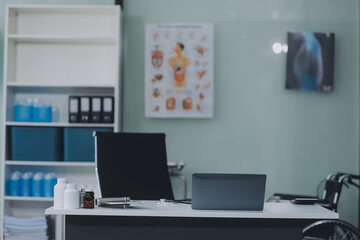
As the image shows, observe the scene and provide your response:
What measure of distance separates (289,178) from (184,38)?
4.95ft

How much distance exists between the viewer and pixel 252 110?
179 inches

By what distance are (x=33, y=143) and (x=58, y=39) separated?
889 millimetres

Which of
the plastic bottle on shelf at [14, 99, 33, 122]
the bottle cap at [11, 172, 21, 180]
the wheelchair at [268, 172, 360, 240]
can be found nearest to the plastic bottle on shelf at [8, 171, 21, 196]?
the bottle cap at [11, 172, 21, 180]

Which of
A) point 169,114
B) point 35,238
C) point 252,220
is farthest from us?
point 169,114

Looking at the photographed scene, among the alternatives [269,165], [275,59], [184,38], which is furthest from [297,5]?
[269,165]

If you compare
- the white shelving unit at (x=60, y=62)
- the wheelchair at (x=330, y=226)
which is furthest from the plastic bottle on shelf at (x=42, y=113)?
the wheelchair at (x=330, y=226)

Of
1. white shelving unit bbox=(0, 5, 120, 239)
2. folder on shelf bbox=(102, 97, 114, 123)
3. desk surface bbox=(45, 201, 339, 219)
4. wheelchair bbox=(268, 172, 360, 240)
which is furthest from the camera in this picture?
white shelving unit bbox=(0, 5, 120, 239)

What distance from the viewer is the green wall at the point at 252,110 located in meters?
4.54

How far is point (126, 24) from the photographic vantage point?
14.9 ft

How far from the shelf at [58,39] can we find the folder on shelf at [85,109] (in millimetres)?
511

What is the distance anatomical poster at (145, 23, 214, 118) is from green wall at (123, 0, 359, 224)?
0.25 ft

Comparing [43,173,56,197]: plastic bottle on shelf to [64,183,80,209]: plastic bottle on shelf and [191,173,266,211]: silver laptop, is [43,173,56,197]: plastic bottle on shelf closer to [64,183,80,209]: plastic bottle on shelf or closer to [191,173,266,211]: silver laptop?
[64,183,80,209]: plastic bottle on shelf

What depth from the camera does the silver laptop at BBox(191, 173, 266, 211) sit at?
7.55 feet

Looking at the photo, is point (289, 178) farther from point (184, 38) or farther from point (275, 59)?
point (184, 38)
